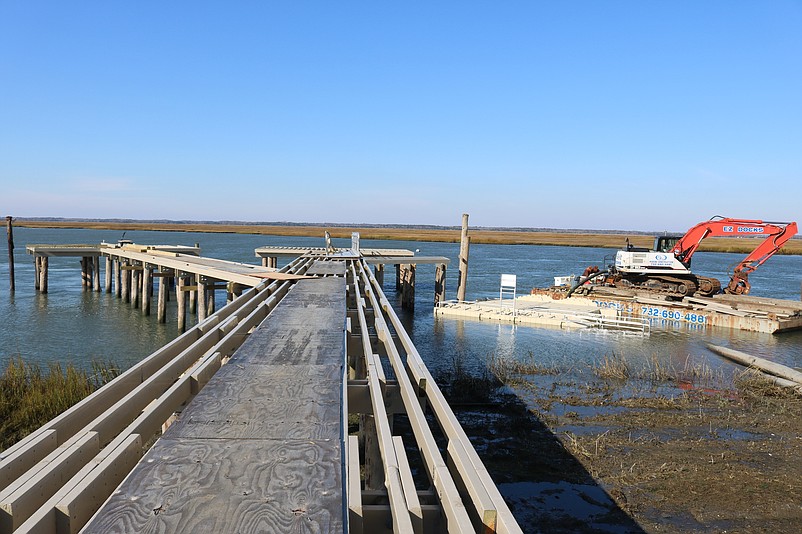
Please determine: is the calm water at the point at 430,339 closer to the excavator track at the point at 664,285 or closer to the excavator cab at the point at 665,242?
the excavator track at the point at 664,285

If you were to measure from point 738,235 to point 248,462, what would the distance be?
31.6 meters

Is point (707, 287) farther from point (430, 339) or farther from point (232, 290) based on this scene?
point (232, 290)

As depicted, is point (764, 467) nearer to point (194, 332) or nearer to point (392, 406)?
point (392, 406)

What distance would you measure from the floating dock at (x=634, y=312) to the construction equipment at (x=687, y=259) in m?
1.12

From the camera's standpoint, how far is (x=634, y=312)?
28.1 meters

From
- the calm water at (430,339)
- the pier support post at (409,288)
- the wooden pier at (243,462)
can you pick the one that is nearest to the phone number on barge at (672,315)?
the calm water at (430,339)

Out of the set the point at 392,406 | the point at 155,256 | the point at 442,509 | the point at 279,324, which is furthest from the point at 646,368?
the point at 155,256

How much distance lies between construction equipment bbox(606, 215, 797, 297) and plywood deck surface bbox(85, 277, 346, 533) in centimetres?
2750

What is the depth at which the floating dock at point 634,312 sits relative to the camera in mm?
24641

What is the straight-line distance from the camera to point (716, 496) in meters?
8.20

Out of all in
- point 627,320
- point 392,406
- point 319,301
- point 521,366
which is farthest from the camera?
point 627,320

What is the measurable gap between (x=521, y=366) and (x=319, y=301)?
728cm

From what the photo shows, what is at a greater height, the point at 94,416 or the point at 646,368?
the point at 94,416

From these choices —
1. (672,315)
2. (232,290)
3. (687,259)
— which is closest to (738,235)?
(687,259)
